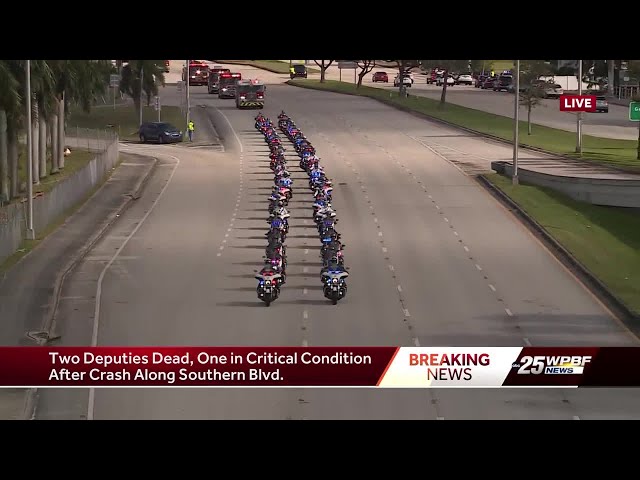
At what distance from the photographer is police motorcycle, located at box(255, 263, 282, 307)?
1720 inches

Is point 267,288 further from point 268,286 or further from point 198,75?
point 198,75

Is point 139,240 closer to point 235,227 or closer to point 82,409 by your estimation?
point 235,227

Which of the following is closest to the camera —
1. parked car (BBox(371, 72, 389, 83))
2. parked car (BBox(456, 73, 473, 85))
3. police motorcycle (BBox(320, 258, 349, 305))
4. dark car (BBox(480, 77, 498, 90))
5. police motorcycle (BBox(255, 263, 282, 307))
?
police motorcycle (BBox(255, 263, 282, 307))

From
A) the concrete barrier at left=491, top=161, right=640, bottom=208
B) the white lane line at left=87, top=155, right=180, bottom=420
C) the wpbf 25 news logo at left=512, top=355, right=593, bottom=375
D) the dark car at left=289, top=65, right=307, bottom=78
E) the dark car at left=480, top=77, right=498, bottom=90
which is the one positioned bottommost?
the white lane line at left=87, top=155, right=180, bottom=420

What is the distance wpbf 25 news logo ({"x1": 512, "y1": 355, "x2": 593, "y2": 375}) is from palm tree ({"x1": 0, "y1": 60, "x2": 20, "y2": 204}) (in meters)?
34.4

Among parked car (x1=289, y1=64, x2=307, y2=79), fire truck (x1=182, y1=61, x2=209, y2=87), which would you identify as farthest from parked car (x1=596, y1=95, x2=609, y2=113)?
parked car (x1=289, y1=64, x2=307, y2=79)

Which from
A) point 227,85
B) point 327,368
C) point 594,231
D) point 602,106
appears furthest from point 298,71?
point 327,368

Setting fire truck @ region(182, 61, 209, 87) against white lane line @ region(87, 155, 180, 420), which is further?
fire truck @ region(182, 61, 209, 87)

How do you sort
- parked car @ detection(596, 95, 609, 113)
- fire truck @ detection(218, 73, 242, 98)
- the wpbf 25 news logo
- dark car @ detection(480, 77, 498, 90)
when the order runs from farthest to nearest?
dark car @ detection(480, 77, 498, 90) < fire truck @ detection(218, 73, 242, 98) < parked car @ detection(596, 95, 609, 113) < the wpbf 25 news logo

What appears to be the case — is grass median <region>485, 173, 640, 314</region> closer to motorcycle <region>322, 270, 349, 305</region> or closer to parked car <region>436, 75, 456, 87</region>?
motorcycle <region>322, 270, 349, 305</region>

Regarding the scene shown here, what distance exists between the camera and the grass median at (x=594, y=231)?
162 ft

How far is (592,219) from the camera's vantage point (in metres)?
65.2
